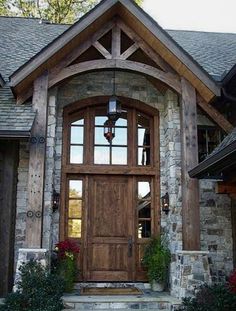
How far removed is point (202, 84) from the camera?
25.2 feet

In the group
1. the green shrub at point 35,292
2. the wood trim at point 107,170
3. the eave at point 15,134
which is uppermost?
the eave at point 15,134

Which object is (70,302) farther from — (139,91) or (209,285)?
(139,91)

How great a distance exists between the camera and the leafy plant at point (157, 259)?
782cm

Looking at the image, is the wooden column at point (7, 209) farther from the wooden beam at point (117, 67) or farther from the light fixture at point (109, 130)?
the light fixture at point (109, 130)

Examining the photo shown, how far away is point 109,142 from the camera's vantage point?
29.0ft

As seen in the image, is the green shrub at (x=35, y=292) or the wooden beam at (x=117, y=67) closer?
the green shrub at (x=35, y=292)

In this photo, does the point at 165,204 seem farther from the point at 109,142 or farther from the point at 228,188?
the point at 109,142

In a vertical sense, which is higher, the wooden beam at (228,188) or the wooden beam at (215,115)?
the wooden beam at (215,115)

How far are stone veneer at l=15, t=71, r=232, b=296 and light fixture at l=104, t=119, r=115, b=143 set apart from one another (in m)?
0.58

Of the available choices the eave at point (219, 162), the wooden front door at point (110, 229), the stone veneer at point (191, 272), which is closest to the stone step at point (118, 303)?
the stone veneer at point (191, 272)

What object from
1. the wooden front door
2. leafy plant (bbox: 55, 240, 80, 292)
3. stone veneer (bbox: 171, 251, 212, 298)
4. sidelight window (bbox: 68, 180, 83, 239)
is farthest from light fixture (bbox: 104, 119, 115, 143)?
stone veneer (bbox: 171, 251, 212, 298)

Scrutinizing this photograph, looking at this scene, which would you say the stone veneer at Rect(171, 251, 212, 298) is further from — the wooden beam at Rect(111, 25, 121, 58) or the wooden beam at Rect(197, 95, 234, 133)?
the wooden beam at Rect(111, 25, 121, 58)

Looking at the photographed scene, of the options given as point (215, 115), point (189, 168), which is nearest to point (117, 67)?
point (215, 115)

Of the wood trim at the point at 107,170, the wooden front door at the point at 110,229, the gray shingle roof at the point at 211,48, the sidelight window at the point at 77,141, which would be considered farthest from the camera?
the gray shingle roof at the point at 211,48
